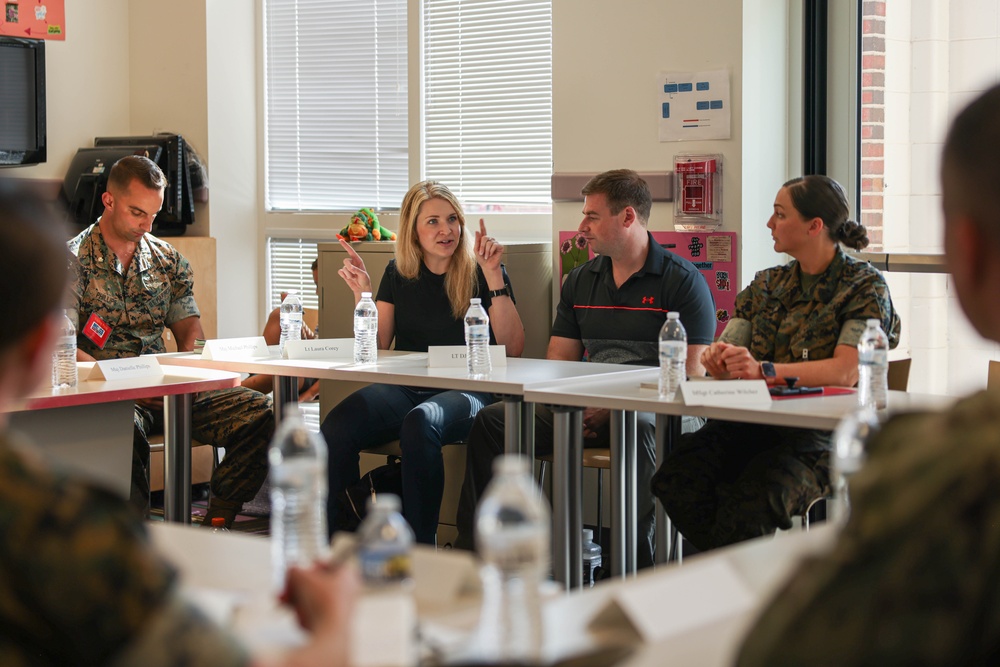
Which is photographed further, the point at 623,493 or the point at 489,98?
the point at 489,98

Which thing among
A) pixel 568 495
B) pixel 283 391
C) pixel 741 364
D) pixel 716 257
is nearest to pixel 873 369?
pixel 741 364

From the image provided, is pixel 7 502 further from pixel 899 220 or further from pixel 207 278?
pixel 207 278

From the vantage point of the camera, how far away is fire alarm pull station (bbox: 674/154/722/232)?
14.8 feet

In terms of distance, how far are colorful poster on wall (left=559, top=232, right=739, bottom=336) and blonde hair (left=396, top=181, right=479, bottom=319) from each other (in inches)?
30.8

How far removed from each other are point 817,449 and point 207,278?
3.78 m

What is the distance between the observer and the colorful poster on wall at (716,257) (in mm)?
4539

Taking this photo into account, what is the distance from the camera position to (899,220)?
4504 mm

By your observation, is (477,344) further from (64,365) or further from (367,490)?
(64,365)

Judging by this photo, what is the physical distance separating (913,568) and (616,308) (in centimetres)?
328

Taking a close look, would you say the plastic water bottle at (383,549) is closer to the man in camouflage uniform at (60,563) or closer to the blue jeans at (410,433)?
the man in camouflage uniform at (60,563)

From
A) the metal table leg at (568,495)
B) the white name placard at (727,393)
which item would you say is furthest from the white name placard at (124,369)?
the white name placard at (727,393)

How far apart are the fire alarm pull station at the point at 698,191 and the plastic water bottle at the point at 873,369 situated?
1571 millimetres

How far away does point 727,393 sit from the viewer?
2955mm

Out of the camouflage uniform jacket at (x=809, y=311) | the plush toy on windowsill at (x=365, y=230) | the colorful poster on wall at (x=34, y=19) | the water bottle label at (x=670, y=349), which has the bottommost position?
the water bottle label at (x=670, y=349)
